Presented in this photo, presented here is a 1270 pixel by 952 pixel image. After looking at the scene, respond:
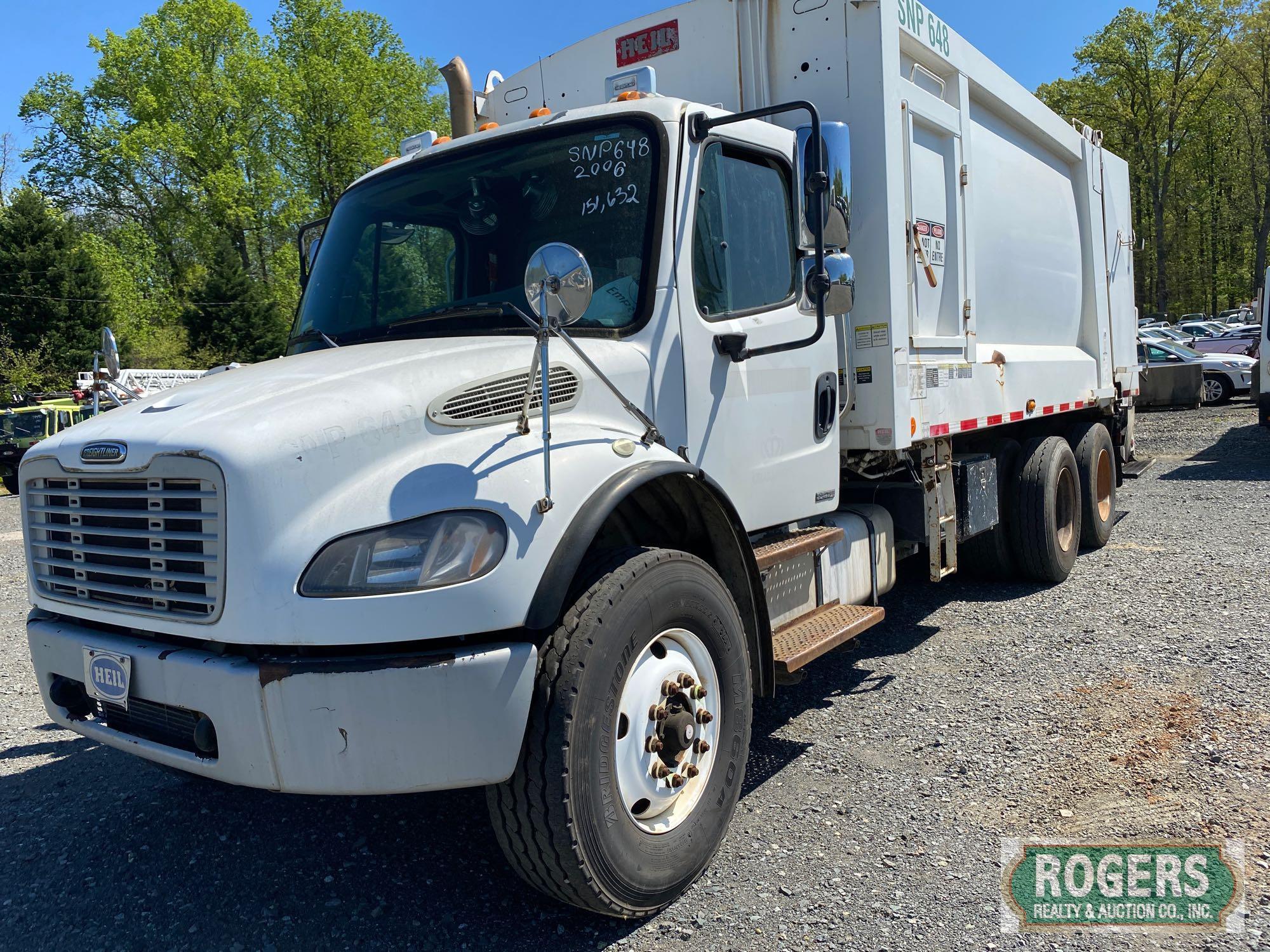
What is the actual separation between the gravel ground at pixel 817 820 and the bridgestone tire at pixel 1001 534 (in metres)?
1.20

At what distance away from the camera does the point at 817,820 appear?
3650 mm

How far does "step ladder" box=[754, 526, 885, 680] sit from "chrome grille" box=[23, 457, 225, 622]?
77.4 inches

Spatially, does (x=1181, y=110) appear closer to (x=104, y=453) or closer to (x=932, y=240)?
→ (x=932, y=240)

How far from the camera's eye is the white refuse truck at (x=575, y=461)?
8.32ft

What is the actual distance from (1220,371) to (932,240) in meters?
19.0

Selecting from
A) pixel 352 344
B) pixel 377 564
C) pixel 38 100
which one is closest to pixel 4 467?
pixel 352 344

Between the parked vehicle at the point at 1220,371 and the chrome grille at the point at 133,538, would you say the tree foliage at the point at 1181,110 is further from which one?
the chrome grille at the point at 133,538

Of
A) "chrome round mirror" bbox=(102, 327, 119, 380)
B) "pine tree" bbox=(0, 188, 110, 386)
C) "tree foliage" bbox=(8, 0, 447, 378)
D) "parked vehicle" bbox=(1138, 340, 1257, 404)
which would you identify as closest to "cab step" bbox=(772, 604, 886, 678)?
"chrome round mirror" bbox=(102, 327, 119, 380)

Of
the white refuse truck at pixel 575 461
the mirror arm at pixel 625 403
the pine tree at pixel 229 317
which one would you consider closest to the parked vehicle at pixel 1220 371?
the white refuse truck at pixel 575 461

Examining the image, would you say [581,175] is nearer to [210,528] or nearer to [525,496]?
[525,496]

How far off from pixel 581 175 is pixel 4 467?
2076cm

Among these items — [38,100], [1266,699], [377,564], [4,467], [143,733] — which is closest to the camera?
[377,564]

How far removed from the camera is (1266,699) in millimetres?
4582

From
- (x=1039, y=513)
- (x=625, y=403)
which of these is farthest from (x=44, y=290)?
(x=625, y=403)
